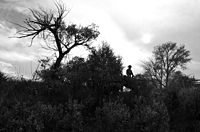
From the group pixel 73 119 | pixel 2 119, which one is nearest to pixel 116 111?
pixel 73 119

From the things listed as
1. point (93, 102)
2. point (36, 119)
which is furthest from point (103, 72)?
point (36, 119)

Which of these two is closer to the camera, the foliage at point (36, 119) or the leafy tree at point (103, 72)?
the foliage at point (36, 119)

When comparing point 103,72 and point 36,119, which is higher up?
point 103,72

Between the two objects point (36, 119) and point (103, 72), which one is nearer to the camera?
point (36, 119)

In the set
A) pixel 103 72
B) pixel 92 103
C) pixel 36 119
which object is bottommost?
pixel 36 119

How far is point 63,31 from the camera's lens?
2275 centimetres

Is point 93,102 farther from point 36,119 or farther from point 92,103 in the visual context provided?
→ point 36,119

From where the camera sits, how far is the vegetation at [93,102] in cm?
543

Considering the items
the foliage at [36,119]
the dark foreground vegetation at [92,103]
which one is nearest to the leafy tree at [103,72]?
the dark foreground vegetation at [92,103]

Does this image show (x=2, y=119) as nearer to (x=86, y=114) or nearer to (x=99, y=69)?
(x=86, y=114)

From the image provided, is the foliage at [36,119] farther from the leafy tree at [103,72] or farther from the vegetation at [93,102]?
the leafy tree at [103,72]

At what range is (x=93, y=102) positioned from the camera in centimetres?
951

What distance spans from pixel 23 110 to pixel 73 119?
147cm

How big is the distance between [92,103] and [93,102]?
8 centimetres
